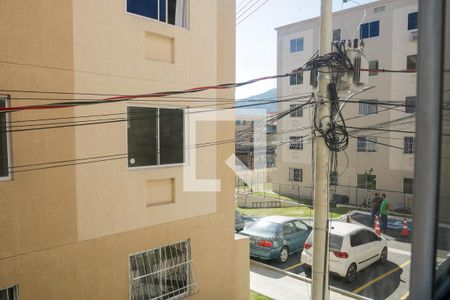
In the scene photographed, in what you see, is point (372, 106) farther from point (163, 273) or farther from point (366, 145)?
point (163, 273)

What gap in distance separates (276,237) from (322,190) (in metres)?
6.84

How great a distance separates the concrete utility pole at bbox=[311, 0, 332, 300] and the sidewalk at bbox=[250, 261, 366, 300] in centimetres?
410

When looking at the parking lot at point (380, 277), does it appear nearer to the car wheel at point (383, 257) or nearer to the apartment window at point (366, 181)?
the car wheel at point (383, 257)

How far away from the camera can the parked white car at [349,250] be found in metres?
10.0

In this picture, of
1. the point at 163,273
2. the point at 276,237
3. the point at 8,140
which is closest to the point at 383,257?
the point at 276,237

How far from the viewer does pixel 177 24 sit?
245 inches

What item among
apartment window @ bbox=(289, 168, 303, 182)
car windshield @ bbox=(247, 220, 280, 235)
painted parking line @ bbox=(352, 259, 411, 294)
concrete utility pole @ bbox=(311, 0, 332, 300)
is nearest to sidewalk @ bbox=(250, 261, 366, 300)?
painted parking line @ bbox=(352, 259, 411, 294)

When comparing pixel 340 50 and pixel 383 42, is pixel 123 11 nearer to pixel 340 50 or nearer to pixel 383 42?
pixel 340 50

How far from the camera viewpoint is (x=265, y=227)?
11.9m

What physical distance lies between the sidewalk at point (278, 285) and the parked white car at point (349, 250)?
2.77ft

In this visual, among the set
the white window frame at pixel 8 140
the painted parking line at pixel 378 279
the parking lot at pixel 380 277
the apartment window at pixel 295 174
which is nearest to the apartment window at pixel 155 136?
the white window frame at pixel 8 140

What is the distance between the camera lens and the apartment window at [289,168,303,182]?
24766mm

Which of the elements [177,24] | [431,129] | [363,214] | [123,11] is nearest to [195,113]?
[177,24]

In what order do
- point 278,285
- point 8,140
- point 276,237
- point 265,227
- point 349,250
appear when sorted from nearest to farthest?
point 8,140 < point 278,285 < point 349,250 < point 276,237 < point 265,227
